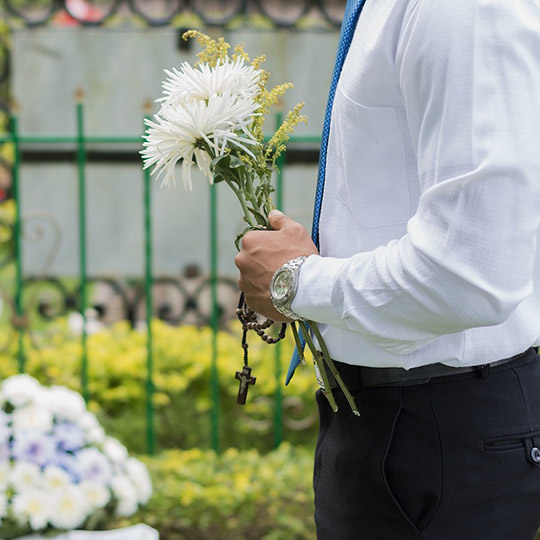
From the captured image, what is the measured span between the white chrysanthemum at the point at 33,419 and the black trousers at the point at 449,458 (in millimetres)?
1480

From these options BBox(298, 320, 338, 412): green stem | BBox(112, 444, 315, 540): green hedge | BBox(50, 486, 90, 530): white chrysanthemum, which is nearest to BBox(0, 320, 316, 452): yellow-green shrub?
BBox(112, 444, 315, 540): green hedge

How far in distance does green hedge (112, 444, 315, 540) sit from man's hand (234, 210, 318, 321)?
1.73m

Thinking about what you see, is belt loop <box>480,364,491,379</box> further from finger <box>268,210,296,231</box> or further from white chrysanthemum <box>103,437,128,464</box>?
white chrysanthemum <box>103,437,128,464</box>

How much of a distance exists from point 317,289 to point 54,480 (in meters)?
1.57

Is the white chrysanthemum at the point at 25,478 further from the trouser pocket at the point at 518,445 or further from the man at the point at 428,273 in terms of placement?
the trouser pocket at the point at 518,445

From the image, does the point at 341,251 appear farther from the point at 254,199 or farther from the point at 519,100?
the point at 519,100

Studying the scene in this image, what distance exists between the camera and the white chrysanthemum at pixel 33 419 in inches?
101

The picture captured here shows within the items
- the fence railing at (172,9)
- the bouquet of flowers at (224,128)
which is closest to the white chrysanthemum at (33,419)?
→ the bouquet of flowers at (224,128)

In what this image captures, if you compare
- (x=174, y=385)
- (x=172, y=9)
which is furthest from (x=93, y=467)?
(x=172, y=9)

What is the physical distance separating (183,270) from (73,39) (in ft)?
3.79

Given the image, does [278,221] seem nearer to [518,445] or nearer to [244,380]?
[244,380]

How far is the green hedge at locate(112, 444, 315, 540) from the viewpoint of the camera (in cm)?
289

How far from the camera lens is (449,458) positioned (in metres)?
1.26

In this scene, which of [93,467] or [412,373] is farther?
[93,467]
